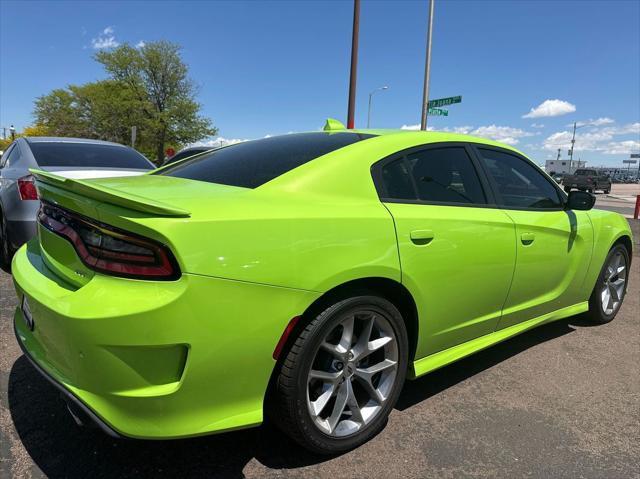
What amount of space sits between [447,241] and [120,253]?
1570 mm

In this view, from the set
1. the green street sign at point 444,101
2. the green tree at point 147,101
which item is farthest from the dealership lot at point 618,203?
the green tree at point 147,101

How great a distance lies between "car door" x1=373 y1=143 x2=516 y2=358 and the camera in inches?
89.7

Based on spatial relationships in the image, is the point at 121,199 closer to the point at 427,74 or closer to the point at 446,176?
the point at 446,176

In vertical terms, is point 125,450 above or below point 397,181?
below

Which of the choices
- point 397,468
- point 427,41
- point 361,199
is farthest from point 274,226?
point 427,41

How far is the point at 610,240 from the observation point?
12.9ft

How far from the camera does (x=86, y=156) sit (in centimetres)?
523

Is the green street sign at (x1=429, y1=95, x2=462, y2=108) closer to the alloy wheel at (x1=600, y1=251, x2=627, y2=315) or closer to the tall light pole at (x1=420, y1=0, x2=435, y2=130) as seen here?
the tall light pole at (x1=420, y1=0, x2=435, y2=130)

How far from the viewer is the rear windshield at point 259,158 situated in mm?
2260

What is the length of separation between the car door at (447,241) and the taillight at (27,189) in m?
3.49

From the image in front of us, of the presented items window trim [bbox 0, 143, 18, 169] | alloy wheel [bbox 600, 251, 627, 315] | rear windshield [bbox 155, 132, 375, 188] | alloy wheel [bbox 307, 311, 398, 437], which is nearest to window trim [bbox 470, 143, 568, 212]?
rear windshield [bbox 155, 132, 375, 188]

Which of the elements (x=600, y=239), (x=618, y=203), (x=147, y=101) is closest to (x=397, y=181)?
(x=600, y=239)

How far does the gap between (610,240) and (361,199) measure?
2.89m

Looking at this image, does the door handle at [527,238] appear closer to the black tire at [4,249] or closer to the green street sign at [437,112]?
the black tire at [4,249]
